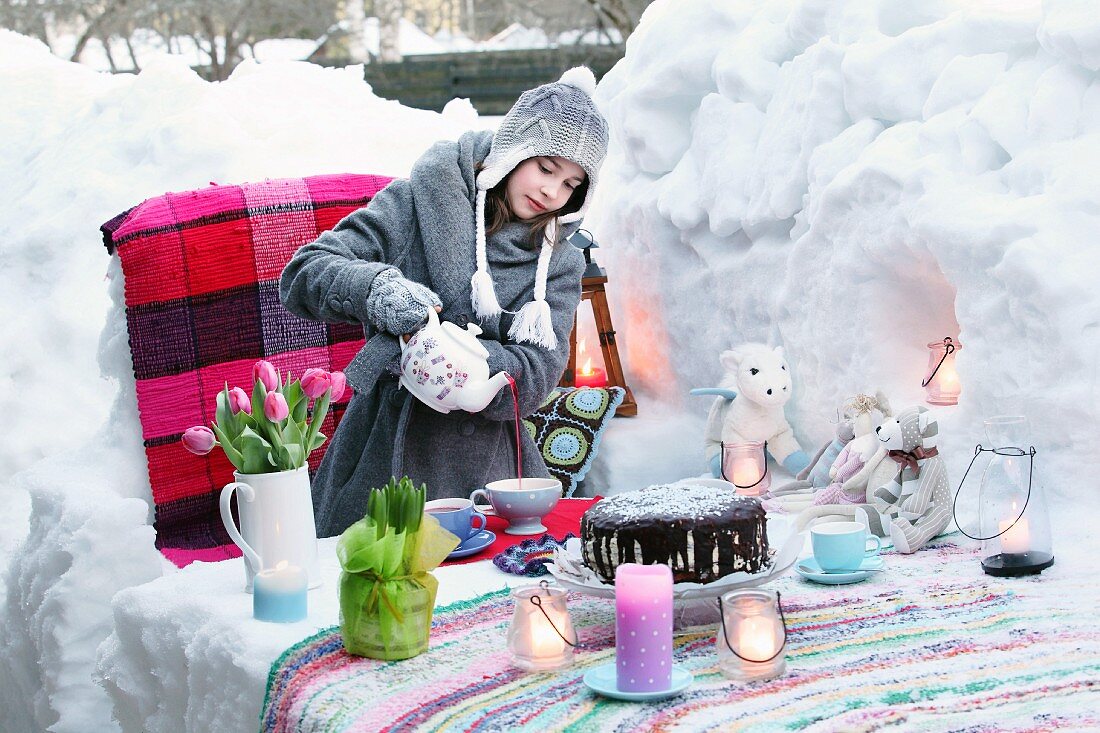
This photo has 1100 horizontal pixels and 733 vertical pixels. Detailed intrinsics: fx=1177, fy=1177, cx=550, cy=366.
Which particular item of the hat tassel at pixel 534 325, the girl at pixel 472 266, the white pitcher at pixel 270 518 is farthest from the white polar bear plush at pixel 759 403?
the white pitcher at pixel 270 518

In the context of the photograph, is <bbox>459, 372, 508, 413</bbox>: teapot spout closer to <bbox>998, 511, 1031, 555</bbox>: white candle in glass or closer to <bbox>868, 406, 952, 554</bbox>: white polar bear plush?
<bbox>868, 406, 952, 554</bbox>: white polar bear plush

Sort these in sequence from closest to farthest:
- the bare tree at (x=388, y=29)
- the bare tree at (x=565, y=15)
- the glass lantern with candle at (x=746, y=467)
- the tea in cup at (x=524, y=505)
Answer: the tea in cup at (x=524, y=505) → the glass lantern with candle at (x=746, y=467) → the bare tree at (x=565, y=15) → the bare tree at (x=388, y=29)

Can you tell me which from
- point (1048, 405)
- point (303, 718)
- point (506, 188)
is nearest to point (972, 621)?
point (1048, 405)

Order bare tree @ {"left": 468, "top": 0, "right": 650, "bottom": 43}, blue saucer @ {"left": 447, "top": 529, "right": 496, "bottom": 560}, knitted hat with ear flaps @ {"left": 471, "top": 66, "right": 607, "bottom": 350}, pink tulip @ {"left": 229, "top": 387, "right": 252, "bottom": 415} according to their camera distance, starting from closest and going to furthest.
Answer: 1. pink tulip @ {"left": 229, "top": 387, "right": 252, "bottom": 415}
2. blue saucer @ {"left": 447, "top": 529, "right": 496, "bottom": 560}
3. knitted hat with ear flaps @ {"left": 471, "top": 66, "right": 607, "bottom": 350}
4. bare tree @ {"left": 468, "top": 0, "right": 650, "bottom": 43}

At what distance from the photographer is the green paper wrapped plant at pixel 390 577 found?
1444mm

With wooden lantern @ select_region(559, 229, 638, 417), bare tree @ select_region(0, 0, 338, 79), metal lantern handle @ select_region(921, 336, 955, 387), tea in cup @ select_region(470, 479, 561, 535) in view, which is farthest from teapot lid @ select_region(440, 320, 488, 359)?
bare tree @ select_region(0, 0, 338, 79)

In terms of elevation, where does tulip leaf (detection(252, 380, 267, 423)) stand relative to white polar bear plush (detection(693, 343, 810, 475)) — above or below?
above

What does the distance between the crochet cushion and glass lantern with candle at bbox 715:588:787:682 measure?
1.82 m

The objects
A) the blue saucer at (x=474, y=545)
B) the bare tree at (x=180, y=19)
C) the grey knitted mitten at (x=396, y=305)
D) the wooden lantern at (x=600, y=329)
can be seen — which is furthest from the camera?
the bare tree at (x=180, y=19)

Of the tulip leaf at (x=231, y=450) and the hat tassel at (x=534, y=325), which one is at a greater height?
the hat tassel at (x=534, y=325)

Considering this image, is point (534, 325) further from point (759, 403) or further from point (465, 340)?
point (759, 403)

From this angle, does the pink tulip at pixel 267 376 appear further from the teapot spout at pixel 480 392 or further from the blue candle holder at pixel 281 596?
the teapot spout at pixel 480 392

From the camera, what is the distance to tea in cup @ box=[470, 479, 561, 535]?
79.0 inches

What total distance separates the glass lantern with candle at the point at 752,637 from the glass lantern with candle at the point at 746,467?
120 centimetres
